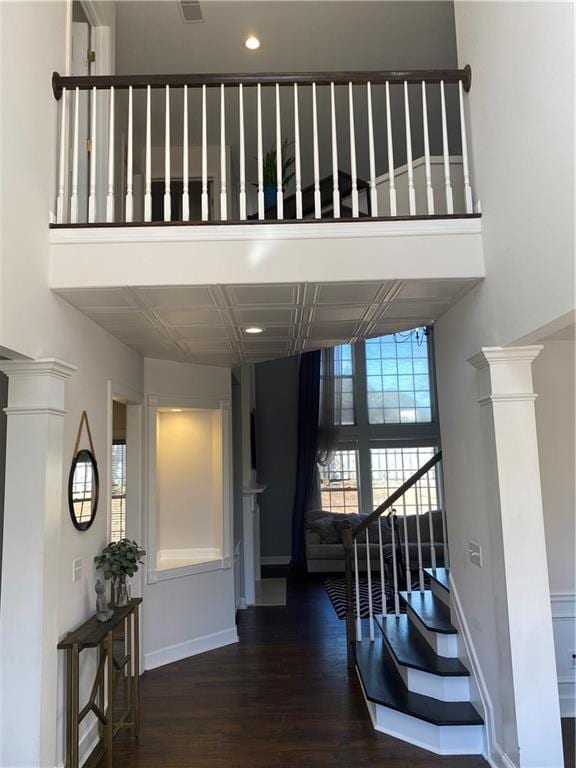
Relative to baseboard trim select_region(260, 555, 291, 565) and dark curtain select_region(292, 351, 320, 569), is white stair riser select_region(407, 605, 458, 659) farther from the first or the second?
baseboard trim select_region(260, 555, 291, 565)

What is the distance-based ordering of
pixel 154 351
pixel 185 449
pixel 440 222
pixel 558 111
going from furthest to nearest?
pixel 185 449 → pixel 154 351 → pixel 440 222 → pixel 558 111

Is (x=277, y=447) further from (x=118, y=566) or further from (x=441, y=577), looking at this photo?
(x=118, y=566)

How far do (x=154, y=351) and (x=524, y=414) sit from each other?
2948mm

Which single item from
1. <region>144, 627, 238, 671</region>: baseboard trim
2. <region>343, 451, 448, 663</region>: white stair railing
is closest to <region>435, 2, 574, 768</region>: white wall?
<region>343, 451, 448, 663</region>: white stair railing

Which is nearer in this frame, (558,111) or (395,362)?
(558,111)

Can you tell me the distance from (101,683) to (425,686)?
6.44 feet

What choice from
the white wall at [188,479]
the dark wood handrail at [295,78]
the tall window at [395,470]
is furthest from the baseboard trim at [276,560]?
the dark wood handrail at [295,78]

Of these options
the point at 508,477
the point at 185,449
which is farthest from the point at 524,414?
the point at 185,449

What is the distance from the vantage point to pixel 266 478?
29.2 ft

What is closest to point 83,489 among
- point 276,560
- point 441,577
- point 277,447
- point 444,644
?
point 444,644

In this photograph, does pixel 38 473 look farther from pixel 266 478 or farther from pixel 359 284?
pixel 266 478

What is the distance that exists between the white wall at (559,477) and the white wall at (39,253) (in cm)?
286

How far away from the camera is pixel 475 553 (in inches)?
121

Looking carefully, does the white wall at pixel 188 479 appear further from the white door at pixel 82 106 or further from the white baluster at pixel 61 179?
the white baluster at pixel 61 179
